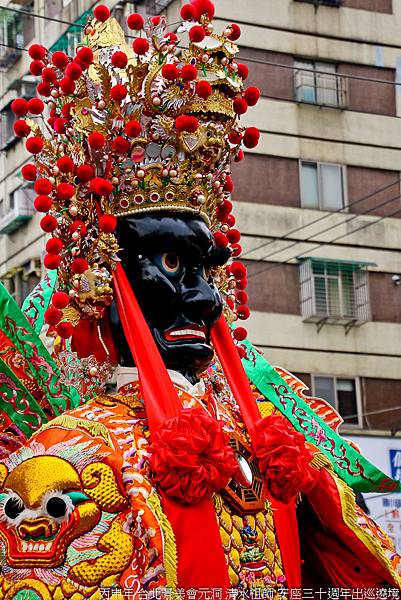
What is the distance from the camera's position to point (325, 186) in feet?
60.7

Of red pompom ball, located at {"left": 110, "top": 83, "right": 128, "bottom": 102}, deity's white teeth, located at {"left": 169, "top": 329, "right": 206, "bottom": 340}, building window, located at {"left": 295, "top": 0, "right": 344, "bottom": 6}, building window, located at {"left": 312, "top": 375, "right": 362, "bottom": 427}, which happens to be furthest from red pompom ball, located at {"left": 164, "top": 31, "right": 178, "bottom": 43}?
building window, located at {"left": 295, "top": 0, "right": 344, "bottom": 6}

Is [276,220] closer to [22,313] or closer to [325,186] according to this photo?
[325,186]

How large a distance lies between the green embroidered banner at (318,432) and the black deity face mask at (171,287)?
0.72 meters

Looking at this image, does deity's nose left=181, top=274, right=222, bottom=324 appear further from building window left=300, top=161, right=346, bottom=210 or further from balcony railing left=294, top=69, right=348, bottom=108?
balcony railing left=294, top=69, right=348, bottom=108

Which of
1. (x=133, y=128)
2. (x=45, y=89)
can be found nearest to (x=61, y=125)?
(x=45, y=89)

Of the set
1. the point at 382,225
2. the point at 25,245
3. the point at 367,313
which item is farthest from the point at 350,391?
the point at 25,245

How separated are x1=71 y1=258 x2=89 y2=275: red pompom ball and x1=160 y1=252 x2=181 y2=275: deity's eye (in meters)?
0.31

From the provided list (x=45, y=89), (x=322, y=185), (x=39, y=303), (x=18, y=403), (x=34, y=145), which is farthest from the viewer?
(x=322, y=185)

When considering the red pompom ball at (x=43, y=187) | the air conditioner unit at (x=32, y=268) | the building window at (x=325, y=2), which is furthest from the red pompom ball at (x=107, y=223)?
the building window at (x=325, y=2)

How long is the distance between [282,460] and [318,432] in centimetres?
79

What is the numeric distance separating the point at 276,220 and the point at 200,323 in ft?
42.7

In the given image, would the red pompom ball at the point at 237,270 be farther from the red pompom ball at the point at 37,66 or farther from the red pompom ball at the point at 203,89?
the red pompom ball at the point at 37,66

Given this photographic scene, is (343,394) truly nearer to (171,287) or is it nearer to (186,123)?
(171,287)

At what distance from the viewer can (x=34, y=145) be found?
4.93 meters
